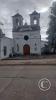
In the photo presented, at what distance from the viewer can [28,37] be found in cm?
2984

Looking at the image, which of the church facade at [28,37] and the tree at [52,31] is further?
the tree at [52,31]

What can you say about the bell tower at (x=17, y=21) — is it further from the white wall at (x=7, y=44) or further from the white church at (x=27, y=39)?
the white wall at (x=7, y=44)

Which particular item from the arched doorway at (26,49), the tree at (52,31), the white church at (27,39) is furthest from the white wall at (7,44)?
the tree at (52,31)

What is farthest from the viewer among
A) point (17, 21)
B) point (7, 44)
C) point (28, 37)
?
point (17, 21)

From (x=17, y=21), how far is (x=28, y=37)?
3.74 metres

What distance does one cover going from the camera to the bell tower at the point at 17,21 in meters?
30.9

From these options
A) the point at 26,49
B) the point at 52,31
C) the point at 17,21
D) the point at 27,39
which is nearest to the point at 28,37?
the point at 27,39

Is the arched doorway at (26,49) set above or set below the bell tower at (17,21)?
below

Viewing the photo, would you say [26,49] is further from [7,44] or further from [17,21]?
[17,21]

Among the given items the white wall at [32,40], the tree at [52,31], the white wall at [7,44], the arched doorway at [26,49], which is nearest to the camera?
the white wall at [7,44]

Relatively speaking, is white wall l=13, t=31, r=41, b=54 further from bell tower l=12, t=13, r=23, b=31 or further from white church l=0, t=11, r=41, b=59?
bell tower l=12, t=13, r=23, b=31

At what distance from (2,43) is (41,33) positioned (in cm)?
863

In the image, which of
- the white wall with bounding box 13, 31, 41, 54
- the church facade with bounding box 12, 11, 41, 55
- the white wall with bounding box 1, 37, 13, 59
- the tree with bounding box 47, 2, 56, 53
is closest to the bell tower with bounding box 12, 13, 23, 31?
the church facade with bounding box 12, 11, 41, 55

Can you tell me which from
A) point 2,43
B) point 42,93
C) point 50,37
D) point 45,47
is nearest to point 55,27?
point 50,37
